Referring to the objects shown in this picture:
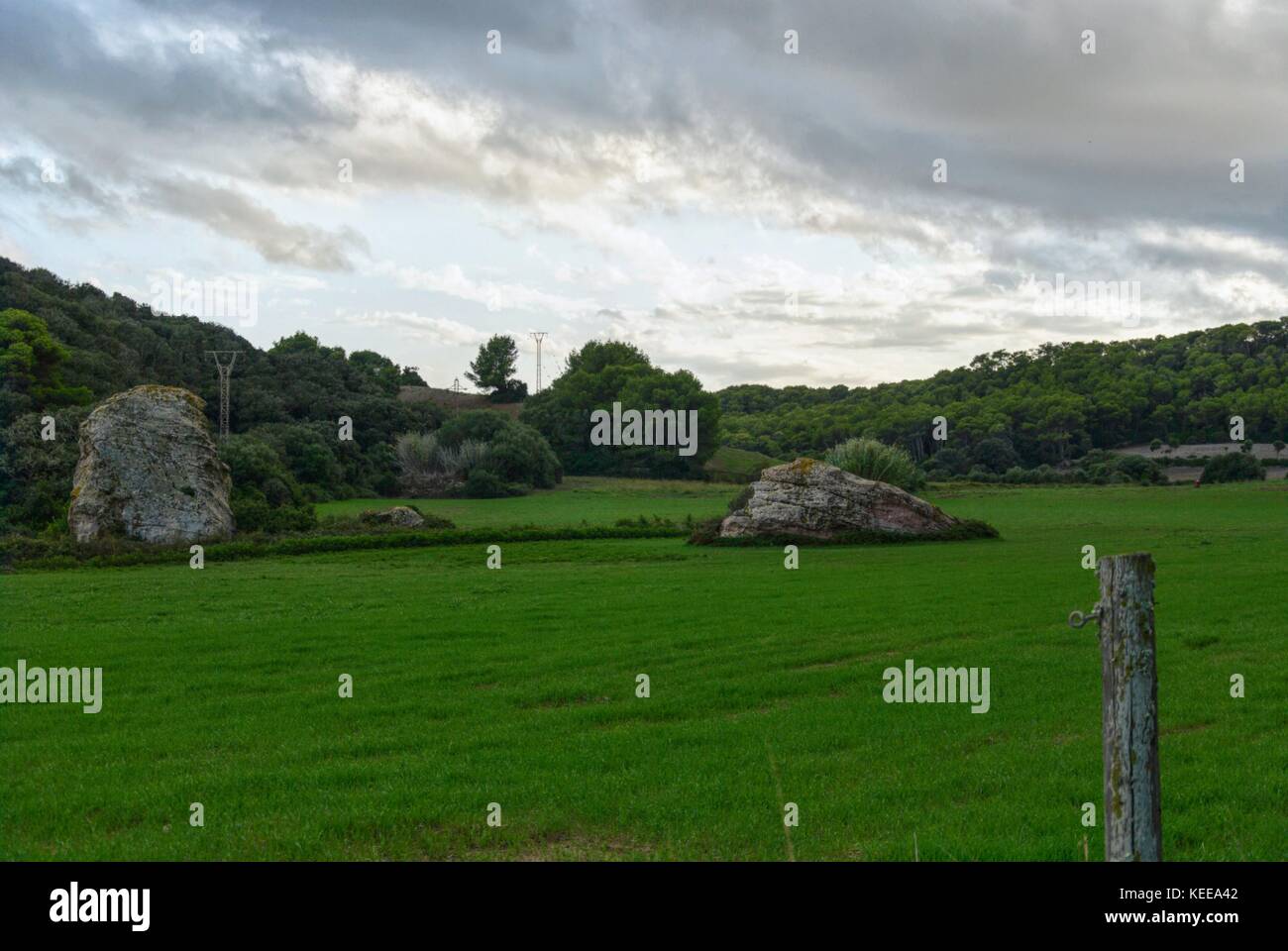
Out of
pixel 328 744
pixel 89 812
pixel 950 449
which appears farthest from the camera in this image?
pixel 950 449

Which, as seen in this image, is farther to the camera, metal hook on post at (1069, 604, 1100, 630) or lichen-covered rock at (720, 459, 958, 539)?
lichen-covered rock at (720, 459, 958, 539)

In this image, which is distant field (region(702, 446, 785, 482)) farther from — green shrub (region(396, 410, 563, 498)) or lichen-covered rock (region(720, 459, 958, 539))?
lichen-covered rock (region(720, 459, 958, 539))

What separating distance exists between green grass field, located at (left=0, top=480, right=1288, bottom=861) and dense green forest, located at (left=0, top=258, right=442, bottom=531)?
748 inches

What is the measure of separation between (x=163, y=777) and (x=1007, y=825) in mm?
7148

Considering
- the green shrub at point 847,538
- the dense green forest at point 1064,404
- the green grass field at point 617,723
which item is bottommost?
the green grass field at point 617,723

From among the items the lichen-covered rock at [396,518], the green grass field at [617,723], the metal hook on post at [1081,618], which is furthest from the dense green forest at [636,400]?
the metal hook on post at [1081,618]

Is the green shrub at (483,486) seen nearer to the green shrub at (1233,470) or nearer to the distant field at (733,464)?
the distant field at (733,464)

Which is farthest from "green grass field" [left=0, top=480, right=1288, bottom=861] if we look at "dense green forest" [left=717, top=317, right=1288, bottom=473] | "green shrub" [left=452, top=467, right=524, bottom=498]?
"dense green forest" [left=717, top=317, right=1288, bottom=473]

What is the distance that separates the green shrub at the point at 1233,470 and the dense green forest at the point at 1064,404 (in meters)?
12.5

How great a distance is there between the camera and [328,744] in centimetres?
1027

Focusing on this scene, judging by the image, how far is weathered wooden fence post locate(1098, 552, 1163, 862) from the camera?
5.51m

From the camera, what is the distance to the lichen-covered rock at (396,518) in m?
41.2
